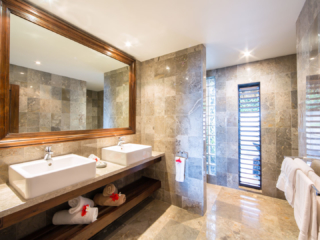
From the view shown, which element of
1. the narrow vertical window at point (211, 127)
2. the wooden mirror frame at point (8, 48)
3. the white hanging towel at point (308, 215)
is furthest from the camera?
the narrow vertical window at point (211, 127)

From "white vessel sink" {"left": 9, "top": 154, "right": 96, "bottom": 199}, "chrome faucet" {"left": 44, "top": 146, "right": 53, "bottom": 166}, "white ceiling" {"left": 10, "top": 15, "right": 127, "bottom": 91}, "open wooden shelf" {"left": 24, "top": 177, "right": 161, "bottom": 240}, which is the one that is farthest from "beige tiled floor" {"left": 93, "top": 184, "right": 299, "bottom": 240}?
"white ceiling" {"left": 10, "top": 15, "right": 127, "bottom": 91}

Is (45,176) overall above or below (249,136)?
below

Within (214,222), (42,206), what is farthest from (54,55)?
(214,222)

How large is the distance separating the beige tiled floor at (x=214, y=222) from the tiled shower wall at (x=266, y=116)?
0.52 metres

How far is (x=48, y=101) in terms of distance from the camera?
1606 mm

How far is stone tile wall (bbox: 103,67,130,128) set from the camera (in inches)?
89.2

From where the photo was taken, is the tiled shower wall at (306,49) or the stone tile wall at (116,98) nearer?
the tiled shower wall at (306,49)

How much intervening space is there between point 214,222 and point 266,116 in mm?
2031

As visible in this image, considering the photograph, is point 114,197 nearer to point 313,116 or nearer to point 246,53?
point 313,116

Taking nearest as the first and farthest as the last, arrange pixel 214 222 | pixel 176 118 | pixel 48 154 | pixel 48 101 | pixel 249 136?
pixel 48 154 → pixel 48 101 → pixel 214 222 → pixel 176 118 → pixel 249 136

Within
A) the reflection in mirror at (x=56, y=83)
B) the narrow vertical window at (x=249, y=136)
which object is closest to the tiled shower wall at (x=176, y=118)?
the reflection in mirror at (x=56, y=83)

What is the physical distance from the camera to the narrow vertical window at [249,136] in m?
2.80

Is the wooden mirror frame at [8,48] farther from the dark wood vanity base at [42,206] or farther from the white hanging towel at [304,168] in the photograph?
the white hanging towel at [304,168]

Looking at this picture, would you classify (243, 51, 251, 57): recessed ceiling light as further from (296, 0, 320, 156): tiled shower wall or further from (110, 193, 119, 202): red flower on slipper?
(110, 193, 119, 202): red flower on slipper
